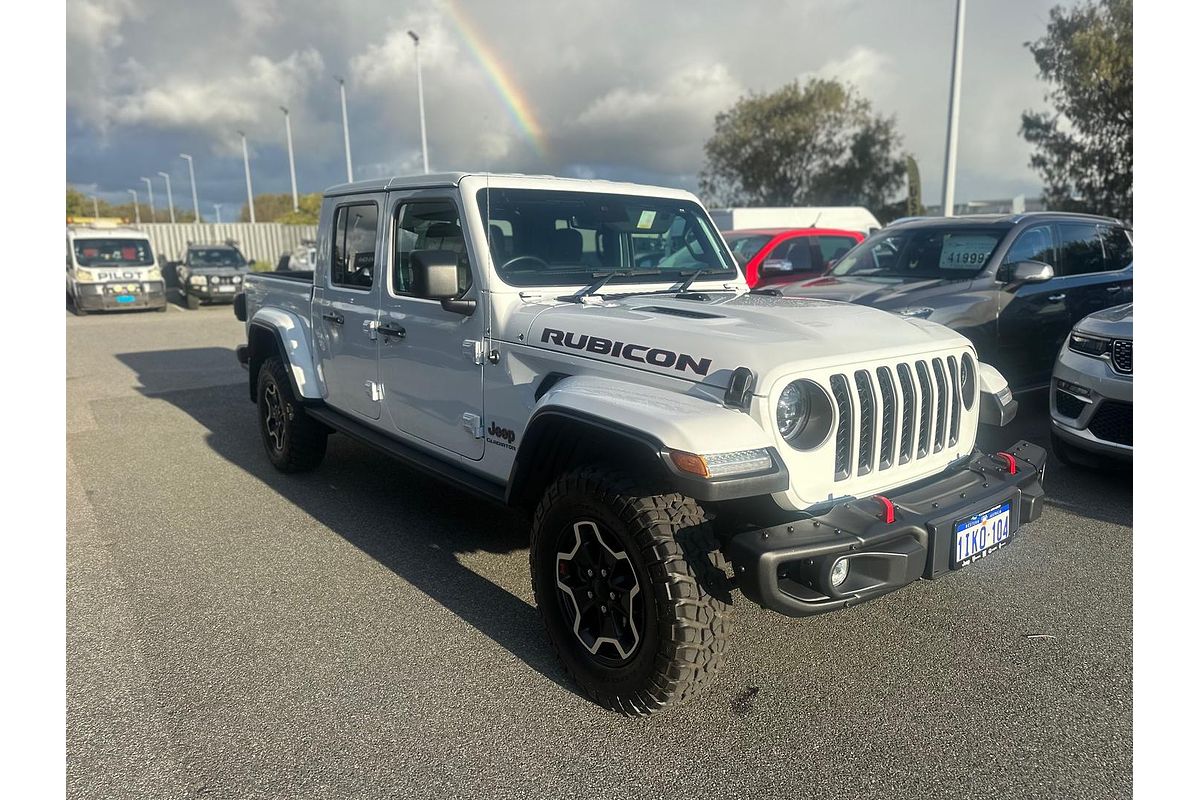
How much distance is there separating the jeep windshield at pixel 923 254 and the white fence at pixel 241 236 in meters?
29.5

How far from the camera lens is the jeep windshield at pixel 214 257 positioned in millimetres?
21000

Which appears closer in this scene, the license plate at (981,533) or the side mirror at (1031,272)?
the license plate at (981,533)

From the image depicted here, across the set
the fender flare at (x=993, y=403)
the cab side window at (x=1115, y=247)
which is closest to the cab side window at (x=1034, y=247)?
the cab side window at (x=1115, y=247)

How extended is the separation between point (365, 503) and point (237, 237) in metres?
33.4

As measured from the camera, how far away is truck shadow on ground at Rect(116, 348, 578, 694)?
3.57 metres

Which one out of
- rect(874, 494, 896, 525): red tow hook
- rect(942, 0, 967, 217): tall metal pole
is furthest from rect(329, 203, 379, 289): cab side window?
rect(942, 0, 967, 217): tall metal pole

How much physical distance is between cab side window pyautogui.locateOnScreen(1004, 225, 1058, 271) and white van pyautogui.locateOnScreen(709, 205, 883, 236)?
479 inches

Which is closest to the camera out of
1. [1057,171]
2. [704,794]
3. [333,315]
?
[704,794]

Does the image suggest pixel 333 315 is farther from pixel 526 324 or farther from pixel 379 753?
pixel 379 753

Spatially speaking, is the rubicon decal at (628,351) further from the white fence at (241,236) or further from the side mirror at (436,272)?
the white fence at (241,236)

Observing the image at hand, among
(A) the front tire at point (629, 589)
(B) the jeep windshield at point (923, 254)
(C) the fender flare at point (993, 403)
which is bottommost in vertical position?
(A) the front tire at point (629, 589)

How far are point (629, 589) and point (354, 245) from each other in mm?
2999

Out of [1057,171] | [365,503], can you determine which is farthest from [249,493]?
[1057,171]

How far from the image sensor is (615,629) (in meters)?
2.89
